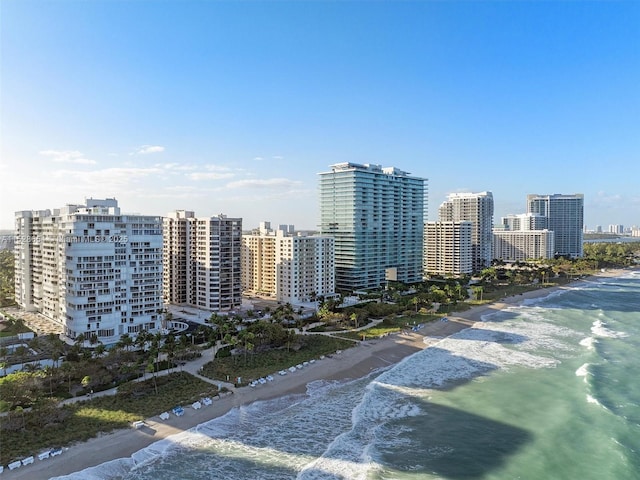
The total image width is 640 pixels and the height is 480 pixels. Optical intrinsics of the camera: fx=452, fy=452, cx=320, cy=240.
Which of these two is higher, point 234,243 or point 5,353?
point 234,243

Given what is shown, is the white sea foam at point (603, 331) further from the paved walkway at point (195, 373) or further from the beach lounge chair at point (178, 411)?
the beach lounge chair at point (178, 411)

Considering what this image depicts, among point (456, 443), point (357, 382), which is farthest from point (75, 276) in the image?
point (456, 443)

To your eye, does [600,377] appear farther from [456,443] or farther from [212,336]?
[212,336]

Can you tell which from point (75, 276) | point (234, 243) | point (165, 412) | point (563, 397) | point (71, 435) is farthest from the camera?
point (234, 243)

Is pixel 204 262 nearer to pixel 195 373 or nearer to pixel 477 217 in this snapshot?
pixel 195 373

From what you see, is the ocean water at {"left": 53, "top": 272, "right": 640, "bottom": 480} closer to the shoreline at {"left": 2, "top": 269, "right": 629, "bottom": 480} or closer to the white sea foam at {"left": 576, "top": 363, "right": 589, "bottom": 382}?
the white sea foam at {"left": 576, "top": 363, "right": 589, "bottom": 382}

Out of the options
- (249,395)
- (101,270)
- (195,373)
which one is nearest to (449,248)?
(101,270)

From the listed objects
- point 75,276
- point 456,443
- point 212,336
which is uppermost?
point 75,276
